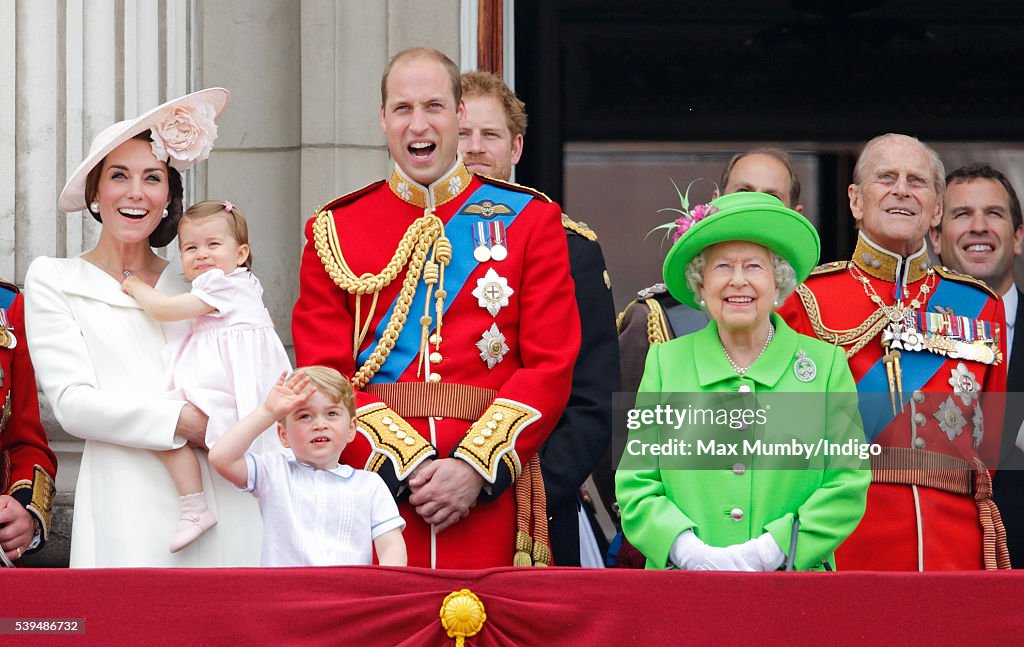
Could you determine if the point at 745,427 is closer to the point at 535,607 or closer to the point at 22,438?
the point at 535,607

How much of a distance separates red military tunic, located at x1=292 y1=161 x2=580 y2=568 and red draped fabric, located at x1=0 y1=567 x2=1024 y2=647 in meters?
0.58

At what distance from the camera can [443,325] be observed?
4.41 meters

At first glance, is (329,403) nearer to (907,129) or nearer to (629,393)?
(629,393)

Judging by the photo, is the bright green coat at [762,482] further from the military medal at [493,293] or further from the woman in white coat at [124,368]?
the woman in white coat at [124,368]

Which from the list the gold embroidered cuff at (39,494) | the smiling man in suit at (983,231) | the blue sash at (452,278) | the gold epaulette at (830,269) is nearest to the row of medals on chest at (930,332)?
the gold epaulette at (830,269)

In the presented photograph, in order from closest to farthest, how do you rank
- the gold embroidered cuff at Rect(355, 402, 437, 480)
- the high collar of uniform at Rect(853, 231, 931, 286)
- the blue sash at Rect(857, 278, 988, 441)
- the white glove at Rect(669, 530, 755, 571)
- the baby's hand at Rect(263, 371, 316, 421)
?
the baby's hand at Rect(263, 371, 316, 421) < the white glove at Rect(669, 530, 755, 571) < the gold embroidered cuff at Rect(355, 402, 437, 480) < the blue sash at Rect(857, 278, 988, 441) < the high collar of uniform at Rect(853, 231, 931, 286)

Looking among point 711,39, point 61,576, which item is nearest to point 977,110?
point 711,39

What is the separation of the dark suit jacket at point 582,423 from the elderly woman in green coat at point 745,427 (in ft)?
0.77

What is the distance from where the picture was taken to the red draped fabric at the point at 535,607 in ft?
11.8

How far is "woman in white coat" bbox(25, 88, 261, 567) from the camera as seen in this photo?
4238mm

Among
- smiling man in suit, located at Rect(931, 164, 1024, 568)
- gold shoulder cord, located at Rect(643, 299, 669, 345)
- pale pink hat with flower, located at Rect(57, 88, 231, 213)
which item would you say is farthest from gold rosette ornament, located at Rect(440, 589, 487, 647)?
smiling man in suit, located at Rect(931, 164, 1024, 568)

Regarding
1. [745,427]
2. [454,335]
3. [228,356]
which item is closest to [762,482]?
[745,427]

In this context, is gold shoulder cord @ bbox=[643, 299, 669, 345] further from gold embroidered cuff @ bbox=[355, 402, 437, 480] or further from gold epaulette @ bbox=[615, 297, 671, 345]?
gold embroidered cuff @ bbox=[355, 402, 437, 480]

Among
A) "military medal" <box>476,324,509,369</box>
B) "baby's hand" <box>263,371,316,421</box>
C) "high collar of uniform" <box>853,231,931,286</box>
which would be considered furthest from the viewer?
"high collar of uniform" <box>853,231,931,286</box>
